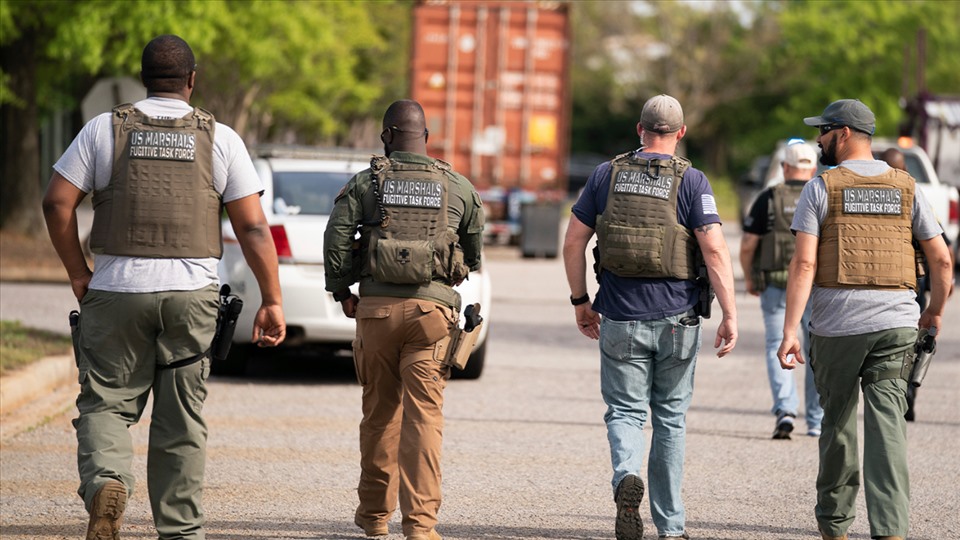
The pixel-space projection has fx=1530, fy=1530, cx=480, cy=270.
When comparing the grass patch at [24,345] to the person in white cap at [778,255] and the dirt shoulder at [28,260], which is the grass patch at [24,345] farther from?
the dirt shoulder at [28,260]

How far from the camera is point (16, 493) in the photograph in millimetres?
6941

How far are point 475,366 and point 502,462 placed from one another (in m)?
3.30

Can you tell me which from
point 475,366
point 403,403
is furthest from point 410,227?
point 475,366

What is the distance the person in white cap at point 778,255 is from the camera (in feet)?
29.4

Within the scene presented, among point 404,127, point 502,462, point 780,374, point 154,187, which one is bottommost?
point 502,462


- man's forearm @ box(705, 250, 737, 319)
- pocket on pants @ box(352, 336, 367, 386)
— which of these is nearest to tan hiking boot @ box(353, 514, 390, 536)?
pocket on pants @ box(352, 336, 367, 386)


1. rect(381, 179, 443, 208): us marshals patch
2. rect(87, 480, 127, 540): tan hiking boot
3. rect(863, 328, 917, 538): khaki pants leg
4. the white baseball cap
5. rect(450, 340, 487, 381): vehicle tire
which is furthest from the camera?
rect(450, 340, 487, 381): vehicle tire

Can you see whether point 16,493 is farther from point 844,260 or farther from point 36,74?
point 36,74

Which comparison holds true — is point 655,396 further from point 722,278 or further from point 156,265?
point 156,265

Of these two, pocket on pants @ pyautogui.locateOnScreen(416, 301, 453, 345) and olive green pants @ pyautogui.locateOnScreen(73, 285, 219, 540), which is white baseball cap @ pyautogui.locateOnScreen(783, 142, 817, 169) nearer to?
pocket on pants @ pyautogui.locateOnScreen(416, 301, 453, 345)

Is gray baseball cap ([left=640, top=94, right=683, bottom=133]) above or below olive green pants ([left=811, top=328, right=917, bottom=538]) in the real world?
above

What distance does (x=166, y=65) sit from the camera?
17.5ft

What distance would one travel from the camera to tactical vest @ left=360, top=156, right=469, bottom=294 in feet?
19.3

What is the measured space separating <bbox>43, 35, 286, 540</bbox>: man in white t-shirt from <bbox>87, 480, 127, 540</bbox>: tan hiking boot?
0.03 metres
